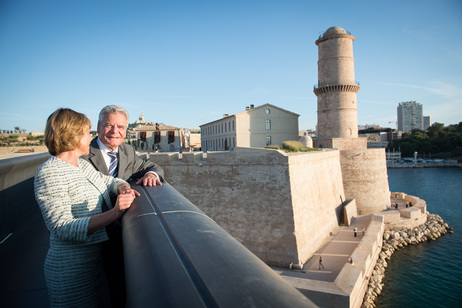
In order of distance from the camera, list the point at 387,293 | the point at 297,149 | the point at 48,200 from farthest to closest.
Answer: the point at 297,149 < the point at 387,293 < the point at 48,200

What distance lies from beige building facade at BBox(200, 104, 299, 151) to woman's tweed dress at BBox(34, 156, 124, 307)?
21766 mm

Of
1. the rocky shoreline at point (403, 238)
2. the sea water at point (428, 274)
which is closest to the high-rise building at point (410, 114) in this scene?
the sea water at point (428, 274)

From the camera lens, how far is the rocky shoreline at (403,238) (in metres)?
13.1

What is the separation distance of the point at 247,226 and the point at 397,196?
17844mm

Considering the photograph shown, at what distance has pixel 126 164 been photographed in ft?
9.27

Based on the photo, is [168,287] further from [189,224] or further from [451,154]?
[451,154]

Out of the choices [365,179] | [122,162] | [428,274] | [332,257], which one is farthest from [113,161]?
[365,179]

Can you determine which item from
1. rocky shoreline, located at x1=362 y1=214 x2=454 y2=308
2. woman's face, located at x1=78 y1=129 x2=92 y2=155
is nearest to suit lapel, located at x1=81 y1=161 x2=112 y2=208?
woman's face, located at x1=78 y1=129 x2=92 y2=155

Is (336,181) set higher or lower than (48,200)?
lower

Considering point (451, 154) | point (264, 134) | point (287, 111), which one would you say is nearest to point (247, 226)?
point (264, 134)

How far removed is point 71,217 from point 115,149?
1.66 m

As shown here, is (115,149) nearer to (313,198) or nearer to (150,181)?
(150,181)

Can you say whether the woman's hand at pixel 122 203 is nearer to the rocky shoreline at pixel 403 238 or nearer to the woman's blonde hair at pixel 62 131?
the woman's blonde hair at pixel 62 131

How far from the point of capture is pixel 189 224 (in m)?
1.22
